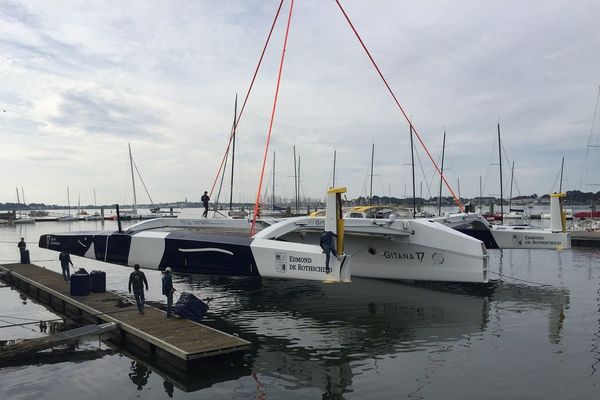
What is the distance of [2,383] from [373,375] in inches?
214

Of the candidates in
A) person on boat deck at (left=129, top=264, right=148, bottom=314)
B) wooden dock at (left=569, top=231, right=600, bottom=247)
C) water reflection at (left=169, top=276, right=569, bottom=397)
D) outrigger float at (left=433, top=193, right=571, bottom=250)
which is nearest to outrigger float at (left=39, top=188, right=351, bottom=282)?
water reflection at (left=169, top=276, right=569, bottom=397)

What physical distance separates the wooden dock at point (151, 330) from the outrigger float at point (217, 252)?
1274 millimetres

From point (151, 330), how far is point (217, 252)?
120 inches

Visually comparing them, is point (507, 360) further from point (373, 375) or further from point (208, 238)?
point (208, 238)

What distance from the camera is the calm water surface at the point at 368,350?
6711 millimetres

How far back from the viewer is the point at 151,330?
851 centimetres

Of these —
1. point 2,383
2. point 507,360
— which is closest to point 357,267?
point 507,360

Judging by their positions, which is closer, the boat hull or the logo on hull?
the boat hull

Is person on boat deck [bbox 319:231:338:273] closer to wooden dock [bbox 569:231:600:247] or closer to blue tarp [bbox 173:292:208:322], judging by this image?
blue tarp [bbox 173:292:208:322]

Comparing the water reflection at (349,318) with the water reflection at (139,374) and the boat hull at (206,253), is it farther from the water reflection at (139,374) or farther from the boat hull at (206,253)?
the water reflection at (139,374)

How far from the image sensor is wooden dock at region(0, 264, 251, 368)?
7.47 m

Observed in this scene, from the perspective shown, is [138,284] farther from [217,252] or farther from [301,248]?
[301,248]

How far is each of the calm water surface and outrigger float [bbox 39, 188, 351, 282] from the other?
114 centimetres

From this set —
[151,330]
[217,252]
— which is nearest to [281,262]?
[217,252]
